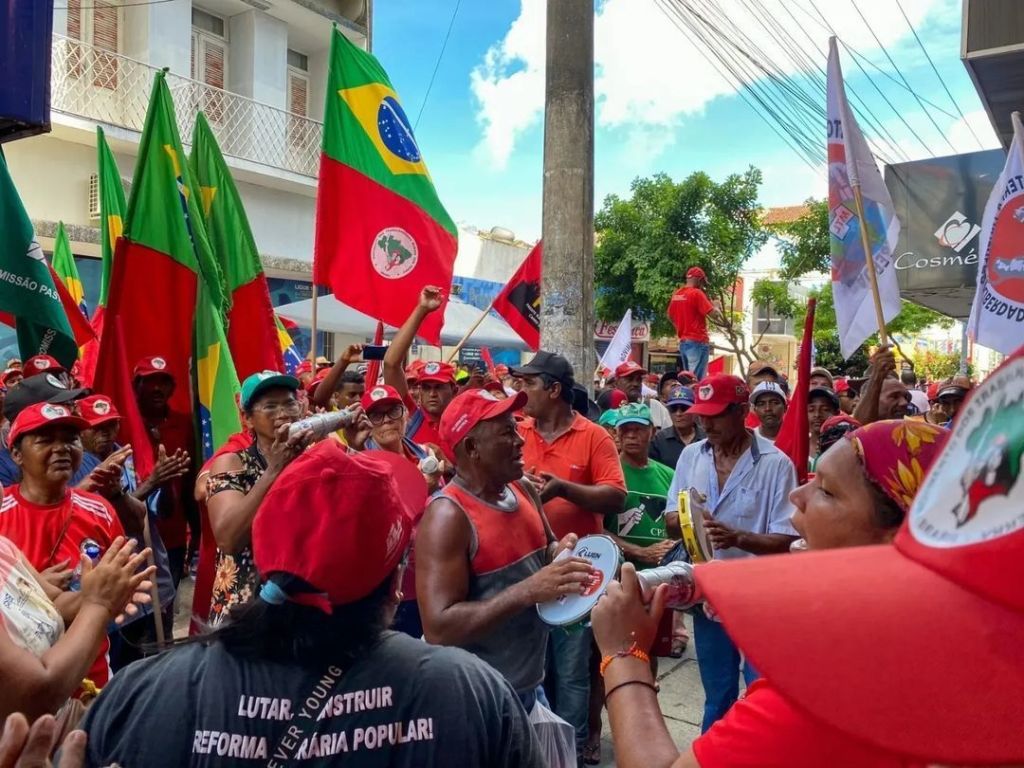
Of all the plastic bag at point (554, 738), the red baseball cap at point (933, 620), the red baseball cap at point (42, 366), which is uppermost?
the red baseball cap at point (933, 620)

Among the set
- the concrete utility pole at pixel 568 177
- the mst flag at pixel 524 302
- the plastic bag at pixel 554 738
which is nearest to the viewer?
the plastic bag at pixel 554 738

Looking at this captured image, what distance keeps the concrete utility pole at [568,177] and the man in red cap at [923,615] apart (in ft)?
18.5

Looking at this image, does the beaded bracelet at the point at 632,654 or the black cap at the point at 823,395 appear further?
the black cap at the point at 823,395

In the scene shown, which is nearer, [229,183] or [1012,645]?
[1012,645]

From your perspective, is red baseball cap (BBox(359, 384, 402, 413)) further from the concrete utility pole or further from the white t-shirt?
the white t-shirt

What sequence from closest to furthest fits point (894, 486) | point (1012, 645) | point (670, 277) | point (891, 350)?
point (1012, 645) < point (894, 486) < point (891, 350) < point (670, 277)

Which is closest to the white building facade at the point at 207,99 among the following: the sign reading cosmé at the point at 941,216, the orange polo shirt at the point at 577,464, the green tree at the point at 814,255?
the sign reading cosmé at the point at 941,216

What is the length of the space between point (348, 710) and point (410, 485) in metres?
2.09

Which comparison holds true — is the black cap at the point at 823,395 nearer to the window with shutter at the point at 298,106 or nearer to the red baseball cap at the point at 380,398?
the red baseball cap at the point at 380,398

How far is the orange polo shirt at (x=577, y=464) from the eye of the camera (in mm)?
4012

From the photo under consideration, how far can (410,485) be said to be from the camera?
357 cm

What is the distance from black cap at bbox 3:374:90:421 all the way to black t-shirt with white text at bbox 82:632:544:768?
233 cm

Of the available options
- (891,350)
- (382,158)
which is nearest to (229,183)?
(382,158)

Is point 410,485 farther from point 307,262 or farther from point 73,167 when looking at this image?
point 307,262
